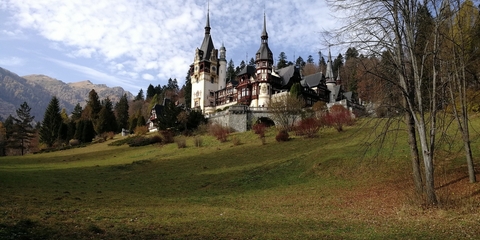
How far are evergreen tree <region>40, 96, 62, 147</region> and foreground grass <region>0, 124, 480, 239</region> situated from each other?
4496cm

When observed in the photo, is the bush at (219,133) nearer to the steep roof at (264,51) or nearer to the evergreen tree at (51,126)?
the steep roof at (264,51)

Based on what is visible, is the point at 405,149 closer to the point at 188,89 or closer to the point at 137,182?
the point at 137,182

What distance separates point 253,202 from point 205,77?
62.0 m

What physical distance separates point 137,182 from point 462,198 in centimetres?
2006

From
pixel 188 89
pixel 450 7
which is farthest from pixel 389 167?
pixel 188 89

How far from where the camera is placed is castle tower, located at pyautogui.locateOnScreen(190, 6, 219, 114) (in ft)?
250

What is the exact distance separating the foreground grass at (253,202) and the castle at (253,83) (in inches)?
1148

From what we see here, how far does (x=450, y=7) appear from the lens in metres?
12.9

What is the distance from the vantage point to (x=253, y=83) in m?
65.2

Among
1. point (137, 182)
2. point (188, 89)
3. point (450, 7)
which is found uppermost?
point (188, 89)

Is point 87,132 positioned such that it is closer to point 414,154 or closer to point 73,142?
point 73,142

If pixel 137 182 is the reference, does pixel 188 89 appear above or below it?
above

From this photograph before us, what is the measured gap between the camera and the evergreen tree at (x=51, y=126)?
2726 inches

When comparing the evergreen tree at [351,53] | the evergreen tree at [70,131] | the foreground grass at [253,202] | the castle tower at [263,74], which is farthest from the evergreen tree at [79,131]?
the evergreen tree at [351,53]
